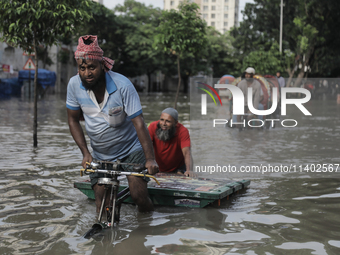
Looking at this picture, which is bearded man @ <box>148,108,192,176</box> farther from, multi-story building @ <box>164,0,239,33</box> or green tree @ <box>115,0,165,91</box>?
multi-story building @ <box>164,0,239,33</box>

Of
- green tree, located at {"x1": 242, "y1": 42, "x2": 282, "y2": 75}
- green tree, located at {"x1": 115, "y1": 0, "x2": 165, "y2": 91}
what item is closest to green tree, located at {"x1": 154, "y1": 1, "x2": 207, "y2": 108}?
green tree, located at {"x1": 242, "y1": 42, "x2": 282, "y2": 75}

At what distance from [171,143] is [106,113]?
2.13 meters

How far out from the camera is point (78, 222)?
5086 mm

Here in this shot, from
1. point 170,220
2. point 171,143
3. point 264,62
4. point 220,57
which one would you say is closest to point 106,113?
point 170,220

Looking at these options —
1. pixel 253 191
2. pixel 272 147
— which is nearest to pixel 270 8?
pixel 272 147

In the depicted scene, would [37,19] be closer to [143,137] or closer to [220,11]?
[143,137]

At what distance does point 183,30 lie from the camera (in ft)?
53.6

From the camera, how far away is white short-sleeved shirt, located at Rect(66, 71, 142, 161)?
4.49 m

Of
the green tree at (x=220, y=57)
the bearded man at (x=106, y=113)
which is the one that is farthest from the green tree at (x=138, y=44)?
the bearded man at (x=106, y=113)

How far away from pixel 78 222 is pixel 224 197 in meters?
1.74

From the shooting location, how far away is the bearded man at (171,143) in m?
6.38

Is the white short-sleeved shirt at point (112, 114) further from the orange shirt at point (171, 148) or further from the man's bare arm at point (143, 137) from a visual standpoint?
the orange shirt at point (171, 148)

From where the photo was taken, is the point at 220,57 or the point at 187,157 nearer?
the point at 187,157

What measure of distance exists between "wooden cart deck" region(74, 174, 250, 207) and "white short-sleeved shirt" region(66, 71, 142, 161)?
965 millimetres
